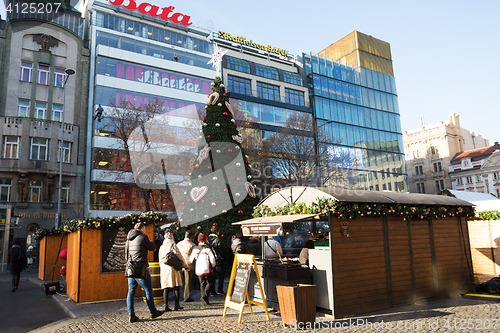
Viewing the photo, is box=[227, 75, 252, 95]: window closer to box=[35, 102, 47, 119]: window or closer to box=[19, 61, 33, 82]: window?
box=[35, 102, 47, 119]: window

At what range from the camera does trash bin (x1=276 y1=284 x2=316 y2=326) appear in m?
6.94

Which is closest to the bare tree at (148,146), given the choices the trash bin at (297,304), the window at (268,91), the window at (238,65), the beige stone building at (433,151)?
the window at (238,65)

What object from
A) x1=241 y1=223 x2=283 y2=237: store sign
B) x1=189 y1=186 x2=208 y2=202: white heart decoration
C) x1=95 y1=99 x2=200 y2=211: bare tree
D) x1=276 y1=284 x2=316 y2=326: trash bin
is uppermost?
x1=95 y1=99 x2=200 y2=211: bare tree

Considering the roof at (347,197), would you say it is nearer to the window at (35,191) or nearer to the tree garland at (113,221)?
the tree garland at (113,221)

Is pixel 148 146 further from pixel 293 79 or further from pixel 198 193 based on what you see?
→ pixel 293 79

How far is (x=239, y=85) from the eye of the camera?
145 feet

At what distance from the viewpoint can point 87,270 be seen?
10078 millimetres

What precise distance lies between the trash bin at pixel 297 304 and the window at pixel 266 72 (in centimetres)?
4161

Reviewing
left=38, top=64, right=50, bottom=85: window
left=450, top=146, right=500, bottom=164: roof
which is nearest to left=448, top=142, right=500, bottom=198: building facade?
left=450, top=146, right=500, bottom=164: roof

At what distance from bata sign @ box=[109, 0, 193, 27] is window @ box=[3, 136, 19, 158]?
17275 mm

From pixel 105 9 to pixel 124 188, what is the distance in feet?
62.8

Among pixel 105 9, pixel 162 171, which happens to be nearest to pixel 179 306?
pixel 162 171

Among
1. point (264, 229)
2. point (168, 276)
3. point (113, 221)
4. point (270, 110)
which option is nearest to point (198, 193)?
point (113, 221)

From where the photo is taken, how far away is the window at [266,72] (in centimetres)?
4666
